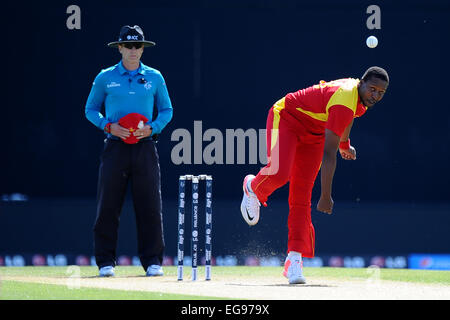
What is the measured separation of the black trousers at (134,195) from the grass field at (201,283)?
190 millimetres

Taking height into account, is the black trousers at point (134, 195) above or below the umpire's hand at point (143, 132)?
below

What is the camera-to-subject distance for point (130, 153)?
6.98 metres

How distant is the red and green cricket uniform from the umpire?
2.41ft

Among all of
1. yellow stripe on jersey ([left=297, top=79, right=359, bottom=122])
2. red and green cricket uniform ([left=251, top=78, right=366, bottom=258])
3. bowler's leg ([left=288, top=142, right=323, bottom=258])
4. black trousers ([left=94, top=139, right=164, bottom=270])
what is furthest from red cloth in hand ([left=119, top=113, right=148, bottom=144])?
yellow stripe on jersey ([left=297, top=79, right=359, bottom=122])

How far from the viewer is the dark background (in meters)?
9.73

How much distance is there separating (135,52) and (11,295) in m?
2.02

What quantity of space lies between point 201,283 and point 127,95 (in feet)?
4.42

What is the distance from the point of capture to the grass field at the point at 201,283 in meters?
5.70

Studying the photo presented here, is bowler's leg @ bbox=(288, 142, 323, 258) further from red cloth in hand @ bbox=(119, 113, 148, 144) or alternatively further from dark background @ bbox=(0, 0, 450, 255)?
dark background @ bbox=(0, 0, 450, 255)

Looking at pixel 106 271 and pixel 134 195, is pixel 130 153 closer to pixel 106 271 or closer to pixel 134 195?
pixel 134 195

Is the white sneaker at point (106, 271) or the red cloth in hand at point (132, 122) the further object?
the white sneaker at point (106, 271)

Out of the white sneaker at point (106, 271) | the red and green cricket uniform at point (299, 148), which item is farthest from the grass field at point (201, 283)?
the red and green cricket uniform at point (299, 148)

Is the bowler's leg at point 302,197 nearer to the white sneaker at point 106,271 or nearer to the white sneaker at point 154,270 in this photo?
the white sneaker at point 154,270
